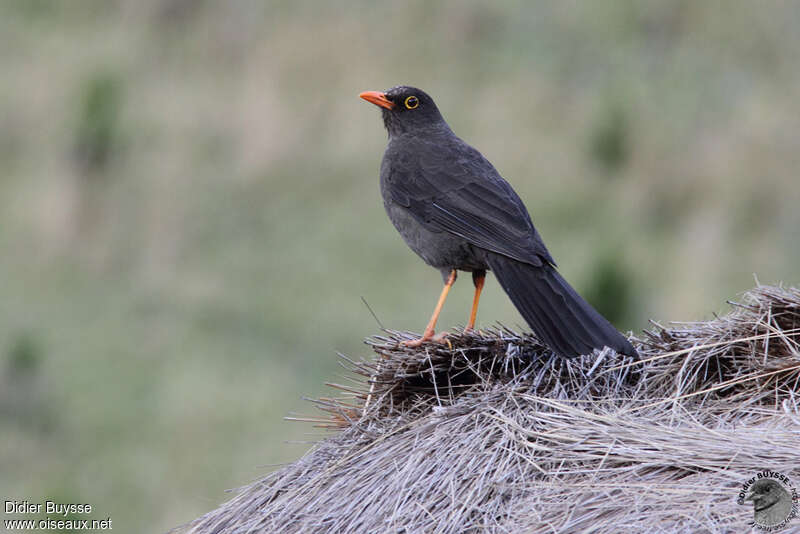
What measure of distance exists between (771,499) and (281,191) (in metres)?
→ 13.8

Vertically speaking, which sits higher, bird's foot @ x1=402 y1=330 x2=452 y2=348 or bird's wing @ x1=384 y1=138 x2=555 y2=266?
bird's wing @ x1=384 y1=138 x2=555 y2=266

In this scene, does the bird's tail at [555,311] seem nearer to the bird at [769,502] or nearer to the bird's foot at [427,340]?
the bird's foot at [427,340]

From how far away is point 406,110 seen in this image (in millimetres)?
6215

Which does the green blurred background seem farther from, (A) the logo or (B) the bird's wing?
(A) the logo

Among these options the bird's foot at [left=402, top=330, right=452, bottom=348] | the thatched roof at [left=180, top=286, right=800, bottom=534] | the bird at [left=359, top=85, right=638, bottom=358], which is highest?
the bird at [left=359, top=85, right=638, bottom=358]

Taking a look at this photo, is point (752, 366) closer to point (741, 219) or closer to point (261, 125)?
point (741, 219)

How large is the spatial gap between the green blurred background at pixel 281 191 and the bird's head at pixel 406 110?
4351mm

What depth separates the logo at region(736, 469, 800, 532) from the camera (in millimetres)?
2852

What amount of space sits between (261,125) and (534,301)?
513 inches

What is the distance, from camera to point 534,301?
4.48 metres

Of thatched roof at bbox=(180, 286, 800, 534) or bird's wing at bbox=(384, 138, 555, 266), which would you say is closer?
thatched roof at bbox=(180, 286, 800, 534)

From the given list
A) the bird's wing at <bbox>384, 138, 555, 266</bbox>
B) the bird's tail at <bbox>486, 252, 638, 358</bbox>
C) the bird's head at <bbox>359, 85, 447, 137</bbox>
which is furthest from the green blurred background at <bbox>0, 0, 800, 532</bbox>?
the bird's tail at <bbox>486, 252, 638, 358</bbox>

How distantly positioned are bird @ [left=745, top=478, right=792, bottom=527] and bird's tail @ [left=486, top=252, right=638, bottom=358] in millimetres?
1082

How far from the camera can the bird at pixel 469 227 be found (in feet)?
13.9
